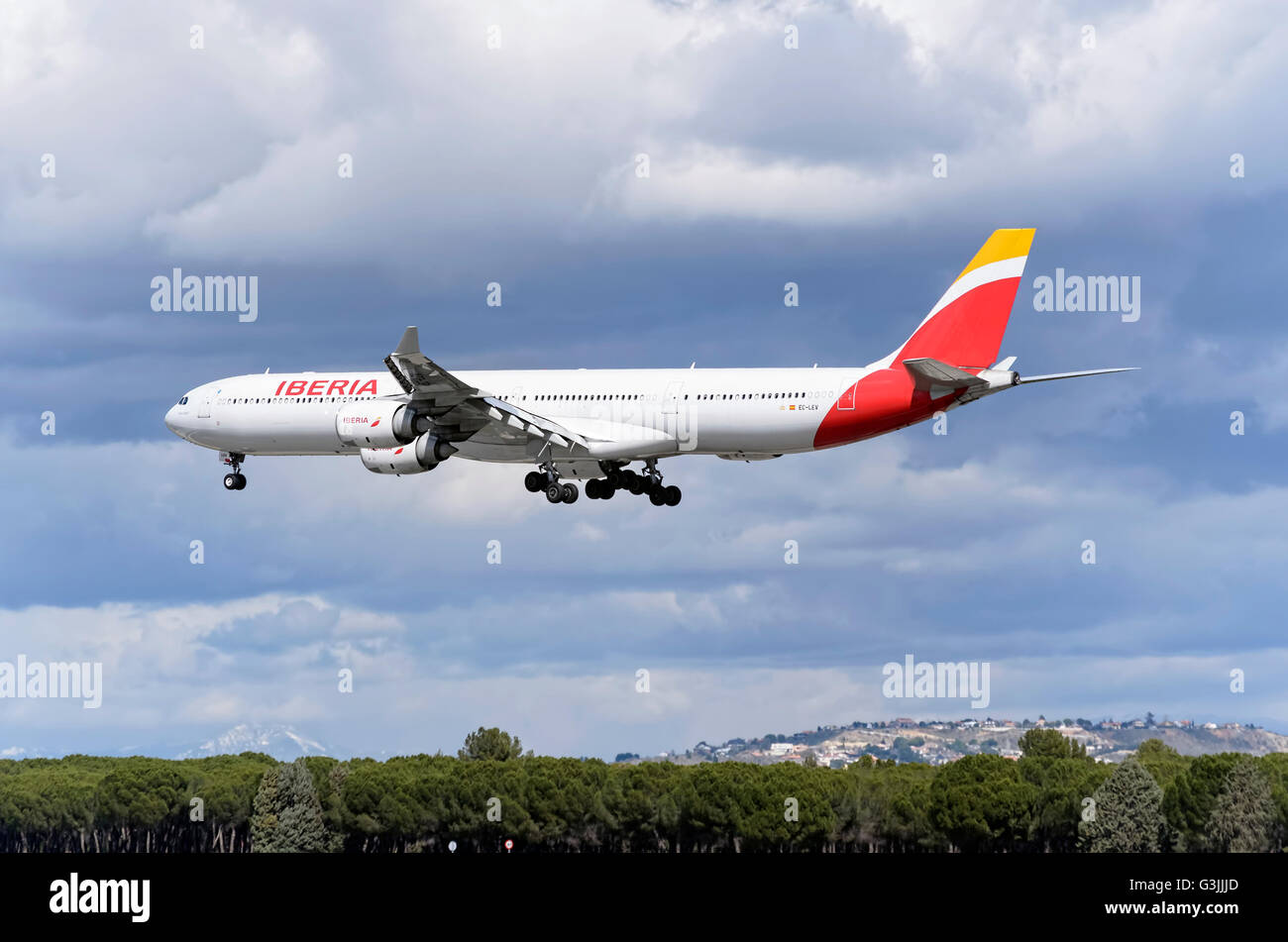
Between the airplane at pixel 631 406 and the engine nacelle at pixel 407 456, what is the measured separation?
6cm

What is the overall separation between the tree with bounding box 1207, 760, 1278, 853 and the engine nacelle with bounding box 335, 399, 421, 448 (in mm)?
97862

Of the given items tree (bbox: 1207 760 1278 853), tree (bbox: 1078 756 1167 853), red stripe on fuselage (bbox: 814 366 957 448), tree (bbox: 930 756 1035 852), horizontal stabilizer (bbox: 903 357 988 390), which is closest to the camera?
horizontal stabilizer (bbox: 903 357 988 390)

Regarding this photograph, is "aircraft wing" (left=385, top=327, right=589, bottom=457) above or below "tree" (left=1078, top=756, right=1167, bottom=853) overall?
above

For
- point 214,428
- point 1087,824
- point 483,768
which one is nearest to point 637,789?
point 483,768

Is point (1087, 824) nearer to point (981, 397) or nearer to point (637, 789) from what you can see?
point (637, 789)

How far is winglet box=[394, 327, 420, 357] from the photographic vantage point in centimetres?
6775

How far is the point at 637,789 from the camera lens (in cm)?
18275

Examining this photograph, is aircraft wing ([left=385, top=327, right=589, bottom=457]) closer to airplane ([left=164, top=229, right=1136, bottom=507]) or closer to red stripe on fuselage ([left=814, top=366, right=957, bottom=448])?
airplane ([left=164, top=229, right=1136, bottom=507])

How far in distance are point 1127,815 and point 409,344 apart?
10839 centimetres

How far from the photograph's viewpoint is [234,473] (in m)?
80.2

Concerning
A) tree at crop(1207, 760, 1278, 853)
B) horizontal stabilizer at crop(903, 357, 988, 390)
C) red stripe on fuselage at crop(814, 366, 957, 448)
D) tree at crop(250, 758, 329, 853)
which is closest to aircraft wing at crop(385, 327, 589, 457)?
red stripe on fuselage at crop(814, 366, 957, 448)
